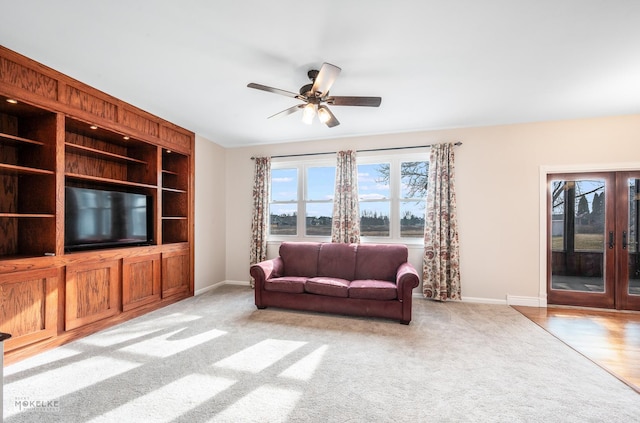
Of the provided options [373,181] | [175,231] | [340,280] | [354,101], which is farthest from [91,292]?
[373,181]

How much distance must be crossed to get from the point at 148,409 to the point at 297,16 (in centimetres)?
298

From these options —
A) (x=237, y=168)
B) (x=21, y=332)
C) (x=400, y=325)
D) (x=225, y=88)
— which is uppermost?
(x=225, y=88)

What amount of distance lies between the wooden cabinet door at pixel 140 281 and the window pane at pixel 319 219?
100 inches

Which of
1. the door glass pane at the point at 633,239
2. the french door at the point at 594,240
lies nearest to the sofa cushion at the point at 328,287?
the french door at the point at 594,240

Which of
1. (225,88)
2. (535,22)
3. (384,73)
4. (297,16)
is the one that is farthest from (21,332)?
(535,22)

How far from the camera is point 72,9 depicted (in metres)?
2.00

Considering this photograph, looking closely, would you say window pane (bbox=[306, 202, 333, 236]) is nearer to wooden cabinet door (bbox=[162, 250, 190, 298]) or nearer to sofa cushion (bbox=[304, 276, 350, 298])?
sofa cushion (bbox=[304, 276, 350, 298])

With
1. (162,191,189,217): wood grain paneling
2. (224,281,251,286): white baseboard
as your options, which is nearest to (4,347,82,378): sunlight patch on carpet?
(162,191,189,217): wood grain paneling

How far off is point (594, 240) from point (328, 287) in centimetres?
394

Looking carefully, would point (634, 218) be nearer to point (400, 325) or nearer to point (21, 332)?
point (400, 325)

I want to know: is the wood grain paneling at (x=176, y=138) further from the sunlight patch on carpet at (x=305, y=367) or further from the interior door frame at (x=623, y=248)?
the interior door frame at (x=623, y=248)

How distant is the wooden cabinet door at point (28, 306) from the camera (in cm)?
246

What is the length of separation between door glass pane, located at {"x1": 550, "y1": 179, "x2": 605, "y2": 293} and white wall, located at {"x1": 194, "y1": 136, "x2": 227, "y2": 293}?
561 cm

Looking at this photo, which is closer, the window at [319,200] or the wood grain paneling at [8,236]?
the wood grain paneling at [8,236]
